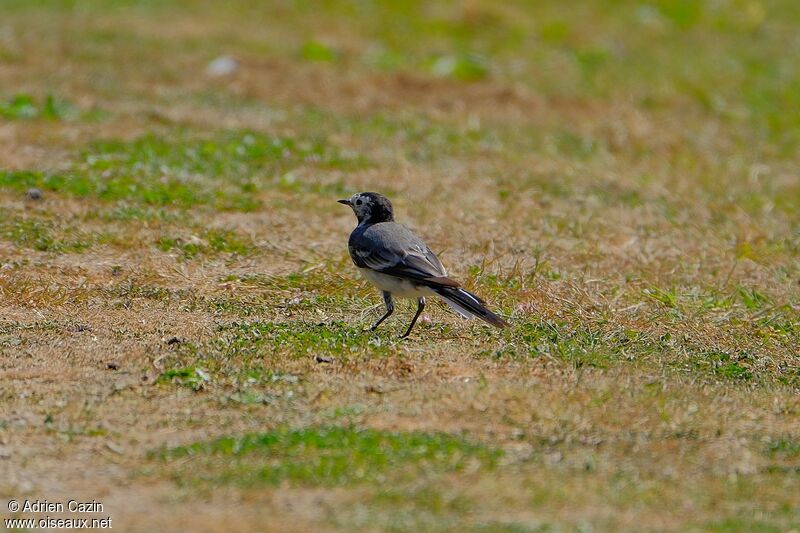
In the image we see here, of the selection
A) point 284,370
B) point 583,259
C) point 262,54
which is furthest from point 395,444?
point 262,54

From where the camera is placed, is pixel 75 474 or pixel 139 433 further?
pixel 139 433

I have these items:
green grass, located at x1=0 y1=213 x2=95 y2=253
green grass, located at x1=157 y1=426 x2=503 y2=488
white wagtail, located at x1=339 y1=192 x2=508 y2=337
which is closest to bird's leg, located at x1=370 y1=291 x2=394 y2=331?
white wagtail, located at x1=339 y1=192 x2=508 y2=337

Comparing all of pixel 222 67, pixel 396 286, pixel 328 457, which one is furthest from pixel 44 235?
pixel 222 67

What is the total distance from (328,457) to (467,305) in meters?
2.32

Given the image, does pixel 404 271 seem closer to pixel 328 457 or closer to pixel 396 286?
pixel 396 286

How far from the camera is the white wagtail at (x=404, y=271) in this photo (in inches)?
354

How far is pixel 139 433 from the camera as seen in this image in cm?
742

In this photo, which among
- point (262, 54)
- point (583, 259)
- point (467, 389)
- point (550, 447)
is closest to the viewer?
point (550, 447)

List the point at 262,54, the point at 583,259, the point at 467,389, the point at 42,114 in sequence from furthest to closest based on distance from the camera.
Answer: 1. the point at 262,54
2. the point at 42,114
3. the point at 583,259
4. the point at 467,389

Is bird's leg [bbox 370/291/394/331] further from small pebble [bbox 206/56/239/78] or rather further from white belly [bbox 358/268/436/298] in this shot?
small pebble [bbox 206/56/239/78]

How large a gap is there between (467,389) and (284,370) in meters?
1.27

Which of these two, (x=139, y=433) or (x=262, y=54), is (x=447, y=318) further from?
(x=262, y=54)

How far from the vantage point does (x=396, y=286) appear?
947cm

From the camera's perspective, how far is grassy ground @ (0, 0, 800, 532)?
22.4 feet
